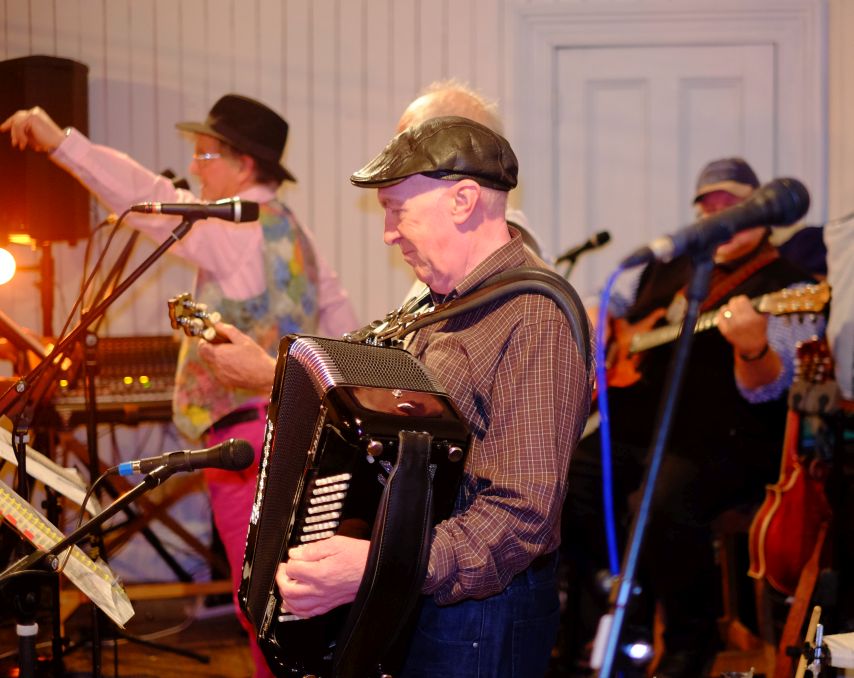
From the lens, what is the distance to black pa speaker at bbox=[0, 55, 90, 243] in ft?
15.0

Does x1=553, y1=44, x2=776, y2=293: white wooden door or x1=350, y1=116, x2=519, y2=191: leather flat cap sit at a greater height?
x1=553, y1=44, x2=776, y2=293: white wooden door

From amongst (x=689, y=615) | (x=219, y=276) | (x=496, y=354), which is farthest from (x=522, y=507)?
(x=689, y=615)

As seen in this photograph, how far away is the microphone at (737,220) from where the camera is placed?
53.7 inches

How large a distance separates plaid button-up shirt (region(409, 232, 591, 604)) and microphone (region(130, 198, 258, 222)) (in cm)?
88

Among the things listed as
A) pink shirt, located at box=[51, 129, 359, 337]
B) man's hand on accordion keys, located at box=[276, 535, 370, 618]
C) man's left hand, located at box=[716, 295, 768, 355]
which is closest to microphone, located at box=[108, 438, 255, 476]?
man's hand on accordion keys, located at box=[276, 535, 370, 618]

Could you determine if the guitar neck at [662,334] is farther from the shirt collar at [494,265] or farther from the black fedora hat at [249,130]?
the shirt collar at [494,265]

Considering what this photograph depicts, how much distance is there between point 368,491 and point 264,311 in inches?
61.2

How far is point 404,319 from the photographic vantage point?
200 centimetres

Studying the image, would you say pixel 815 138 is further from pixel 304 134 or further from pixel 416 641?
pixel 416 641

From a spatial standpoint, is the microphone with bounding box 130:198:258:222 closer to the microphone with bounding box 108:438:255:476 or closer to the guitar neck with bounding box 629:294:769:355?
the microphone with bounding box 108:438:255:476

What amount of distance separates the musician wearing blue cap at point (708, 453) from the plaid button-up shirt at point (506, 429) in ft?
6.32

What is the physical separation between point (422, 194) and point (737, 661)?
2.81 meters

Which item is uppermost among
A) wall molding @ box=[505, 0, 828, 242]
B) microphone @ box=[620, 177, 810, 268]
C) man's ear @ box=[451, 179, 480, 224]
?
wall molding @ box=[505, 0, 828, 242]

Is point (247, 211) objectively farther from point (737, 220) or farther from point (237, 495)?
point (737, 220)
